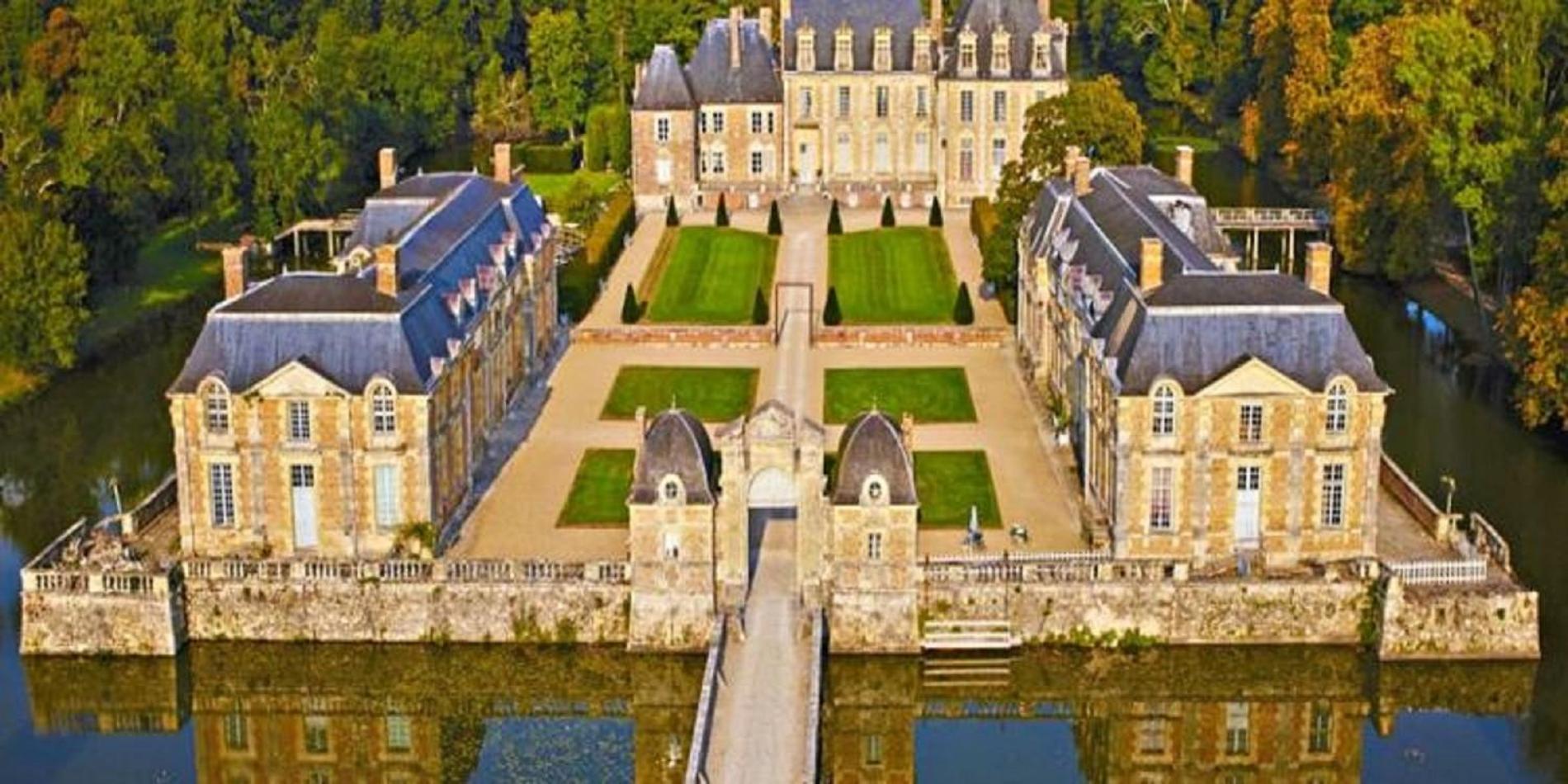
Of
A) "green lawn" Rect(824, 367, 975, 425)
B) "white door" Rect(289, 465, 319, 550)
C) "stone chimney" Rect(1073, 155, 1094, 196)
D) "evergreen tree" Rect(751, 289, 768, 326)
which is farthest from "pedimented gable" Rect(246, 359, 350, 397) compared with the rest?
"stone chimney" Rect(1073, 155, 1094, 196)

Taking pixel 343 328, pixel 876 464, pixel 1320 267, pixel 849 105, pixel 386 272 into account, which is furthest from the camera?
pixel 849 105

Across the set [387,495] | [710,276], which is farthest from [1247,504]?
[710,276]

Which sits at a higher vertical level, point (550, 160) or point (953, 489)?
point (550, 160)

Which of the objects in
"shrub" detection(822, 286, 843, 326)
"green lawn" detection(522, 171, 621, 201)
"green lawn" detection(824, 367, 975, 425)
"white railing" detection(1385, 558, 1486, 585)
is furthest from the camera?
"green lawn" detection(522, 171, 621, 201)

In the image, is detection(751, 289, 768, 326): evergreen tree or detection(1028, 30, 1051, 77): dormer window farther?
detection(1028, 30, 1051, 77): dormer window

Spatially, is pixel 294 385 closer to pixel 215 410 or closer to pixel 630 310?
pixel 215 410

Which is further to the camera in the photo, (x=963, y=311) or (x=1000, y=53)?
(x=1000, y=53)

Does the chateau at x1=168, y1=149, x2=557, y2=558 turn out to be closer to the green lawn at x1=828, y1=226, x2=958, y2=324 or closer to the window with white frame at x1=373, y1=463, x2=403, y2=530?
the window with white frame at x1=373, y1=463, x2=403, y2=530
